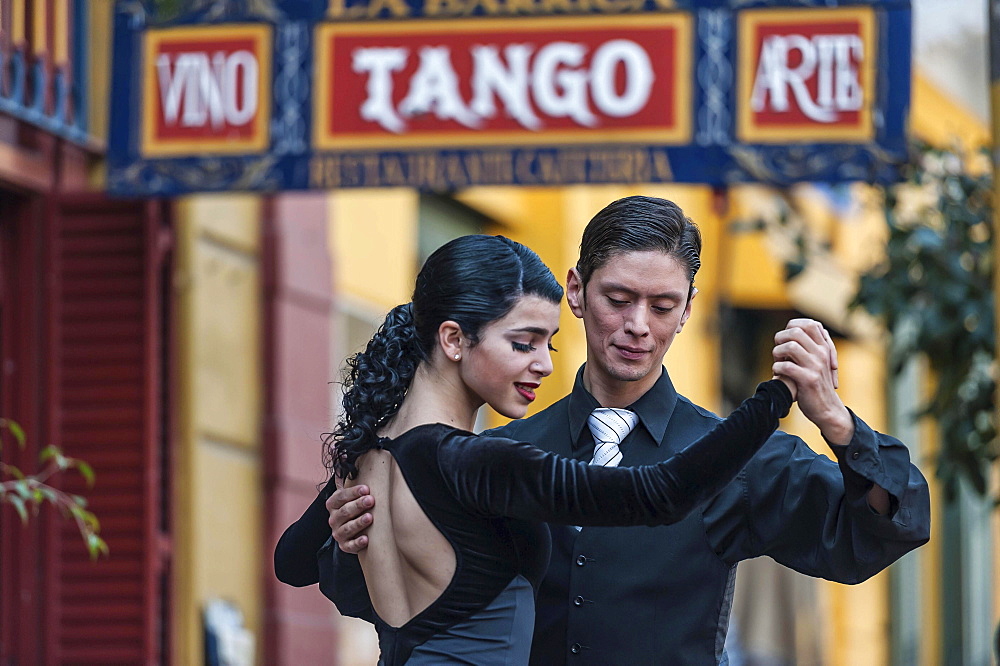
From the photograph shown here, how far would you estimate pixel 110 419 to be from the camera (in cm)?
837

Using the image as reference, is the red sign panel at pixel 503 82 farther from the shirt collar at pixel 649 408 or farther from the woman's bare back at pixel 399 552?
the woman's bare back at pixel 399 552

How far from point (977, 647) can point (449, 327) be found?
54.4 ft

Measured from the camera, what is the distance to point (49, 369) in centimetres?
821

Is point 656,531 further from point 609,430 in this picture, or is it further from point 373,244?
point 373,244

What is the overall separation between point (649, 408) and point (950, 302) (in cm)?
416

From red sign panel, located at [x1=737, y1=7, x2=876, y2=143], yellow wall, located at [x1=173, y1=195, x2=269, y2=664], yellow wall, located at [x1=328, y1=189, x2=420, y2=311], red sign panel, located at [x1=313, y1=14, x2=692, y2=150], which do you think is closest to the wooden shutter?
yellow wall, located at [x1=173, y1=195, x2=269, y2=664]

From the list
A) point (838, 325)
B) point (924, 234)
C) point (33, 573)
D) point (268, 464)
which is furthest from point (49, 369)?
point (838, 325)

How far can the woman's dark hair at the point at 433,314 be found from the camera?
3.54 meters

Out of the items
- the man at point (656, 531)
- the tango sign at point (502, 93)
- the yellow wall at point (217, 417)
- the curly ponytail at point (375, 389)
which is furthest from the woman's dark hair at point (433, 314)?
the yellow wall at point (217, 417)

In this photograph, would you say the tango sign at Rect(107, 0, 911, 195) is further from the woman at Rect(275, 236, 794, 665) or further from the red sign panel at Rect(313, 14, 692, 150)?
the woman at Rect(275, 236, 794, 665)

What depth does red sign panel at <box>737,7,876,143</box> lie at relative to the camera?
7289 millimetres

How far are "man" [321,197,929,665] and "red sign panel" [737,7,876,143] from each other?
11.4 ft

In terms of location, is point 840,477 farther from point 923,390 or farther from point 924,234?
point 923,390

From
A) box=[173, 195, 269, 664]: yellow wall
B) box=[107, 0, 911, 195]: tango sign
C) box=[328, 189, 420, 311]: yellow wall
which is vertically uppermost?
box=[107, 0, 911, 195]: tango sign
